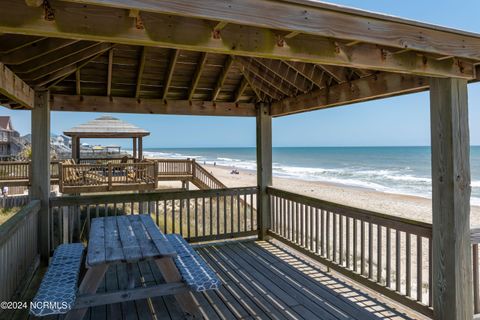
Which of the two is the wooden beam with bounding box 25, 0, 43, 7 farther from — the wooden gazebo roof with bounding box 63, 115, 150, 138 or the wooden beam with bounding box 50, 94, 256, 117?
the wooden gazebo roof with bounding box 63, 115, 150, 138

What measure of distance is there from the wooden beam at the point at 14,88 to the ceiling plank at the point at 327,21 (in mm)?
1751

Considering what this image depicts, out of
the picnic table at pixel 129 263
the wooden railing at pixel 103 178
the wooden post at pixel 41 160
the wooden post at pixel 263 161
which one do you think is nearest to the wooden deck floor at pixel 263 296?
the picnic table at pixel 129 263

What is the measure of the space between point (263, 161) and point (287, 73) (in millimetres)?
1706

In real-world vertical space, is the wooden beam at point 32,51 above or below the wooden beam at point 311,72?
below

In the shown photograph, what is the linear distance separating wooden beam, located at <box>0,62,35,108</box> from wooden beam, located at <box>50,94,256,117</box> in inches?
21.8

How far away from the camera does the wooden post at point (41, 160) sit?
13.5ft

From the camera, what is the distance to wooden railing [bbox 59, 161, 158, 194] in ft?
31.1

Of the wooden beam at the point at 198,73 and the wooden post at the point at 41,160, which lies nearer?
the wooden post at the point at 41,160

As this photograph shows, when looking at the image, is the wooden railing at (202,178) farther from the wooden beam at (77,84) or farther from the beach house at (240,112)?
the wooden beam at (77,84)

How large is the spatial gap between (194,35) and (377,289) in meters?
3.12

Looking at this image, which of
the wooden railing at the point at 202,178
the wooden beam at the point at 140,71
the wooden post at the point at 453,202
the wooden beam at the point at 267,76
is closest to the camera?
the wooden post at the point at 453,202

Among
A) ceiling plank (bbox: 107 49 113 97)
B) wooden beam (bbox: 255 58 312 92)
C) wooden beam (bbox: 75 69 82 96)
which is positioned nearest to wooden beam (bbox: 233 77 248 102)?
wooden beam (bbox: 255 58 312 92)

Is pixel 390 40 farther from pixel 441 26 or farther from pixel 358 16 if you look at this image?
pixel 441 26

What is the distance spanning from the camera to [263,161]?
5.52m
